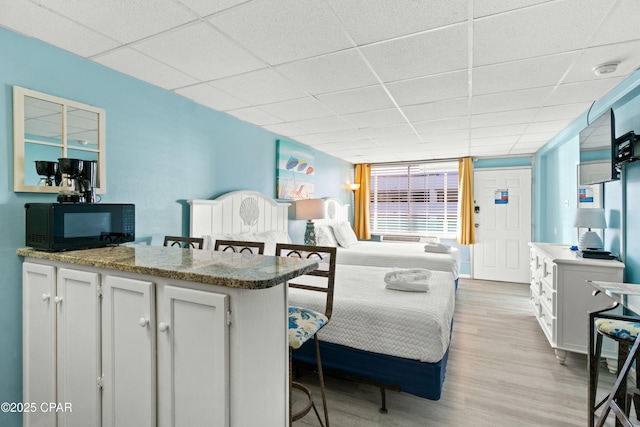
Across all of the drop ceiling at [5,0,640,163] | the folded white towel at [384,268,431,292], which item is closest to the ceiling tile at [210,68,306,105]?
the drop ceiling at [5,0,640,163]

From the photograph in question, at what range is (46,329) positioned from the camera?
1726 mm

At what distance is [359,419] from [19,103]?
9.29ft

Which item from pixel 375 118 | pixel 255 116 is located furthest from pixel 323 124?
pixel 255 116

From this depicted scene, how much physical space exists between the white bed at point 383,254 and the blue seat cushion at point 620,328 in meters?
2.29

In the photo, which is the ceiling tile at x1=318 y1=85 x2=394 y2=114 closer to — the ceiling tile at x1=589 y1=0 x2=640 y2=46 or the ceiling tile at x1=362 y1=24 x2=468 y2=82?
the ceiling tile at x1=362 y1=24 x2=468 y2=82

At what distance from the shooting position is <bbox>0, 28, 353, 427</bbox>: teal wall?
183 centimetres

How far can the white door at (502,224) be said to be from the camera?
19.2 feet

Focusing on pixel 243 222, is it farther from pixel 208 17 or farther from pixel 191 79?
pixel 208 17

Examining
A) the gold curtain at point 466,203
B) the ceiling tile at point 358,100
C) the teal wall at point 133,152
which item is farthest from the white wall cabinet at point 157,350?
the gold curtain at point 466,203

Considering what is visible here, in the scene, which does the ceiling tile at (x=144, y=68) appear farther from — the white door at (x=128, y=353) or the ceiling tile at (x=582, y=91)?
the ceiling tile at (x=582, y=91)

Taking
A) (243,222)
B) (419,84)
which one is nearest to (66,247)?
(243,222)

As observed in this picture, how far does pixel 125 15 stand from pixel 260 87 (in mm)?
1126

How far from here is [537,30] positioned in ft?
5.97

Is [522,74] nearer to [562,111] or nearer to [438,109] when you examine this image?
[438,109]
